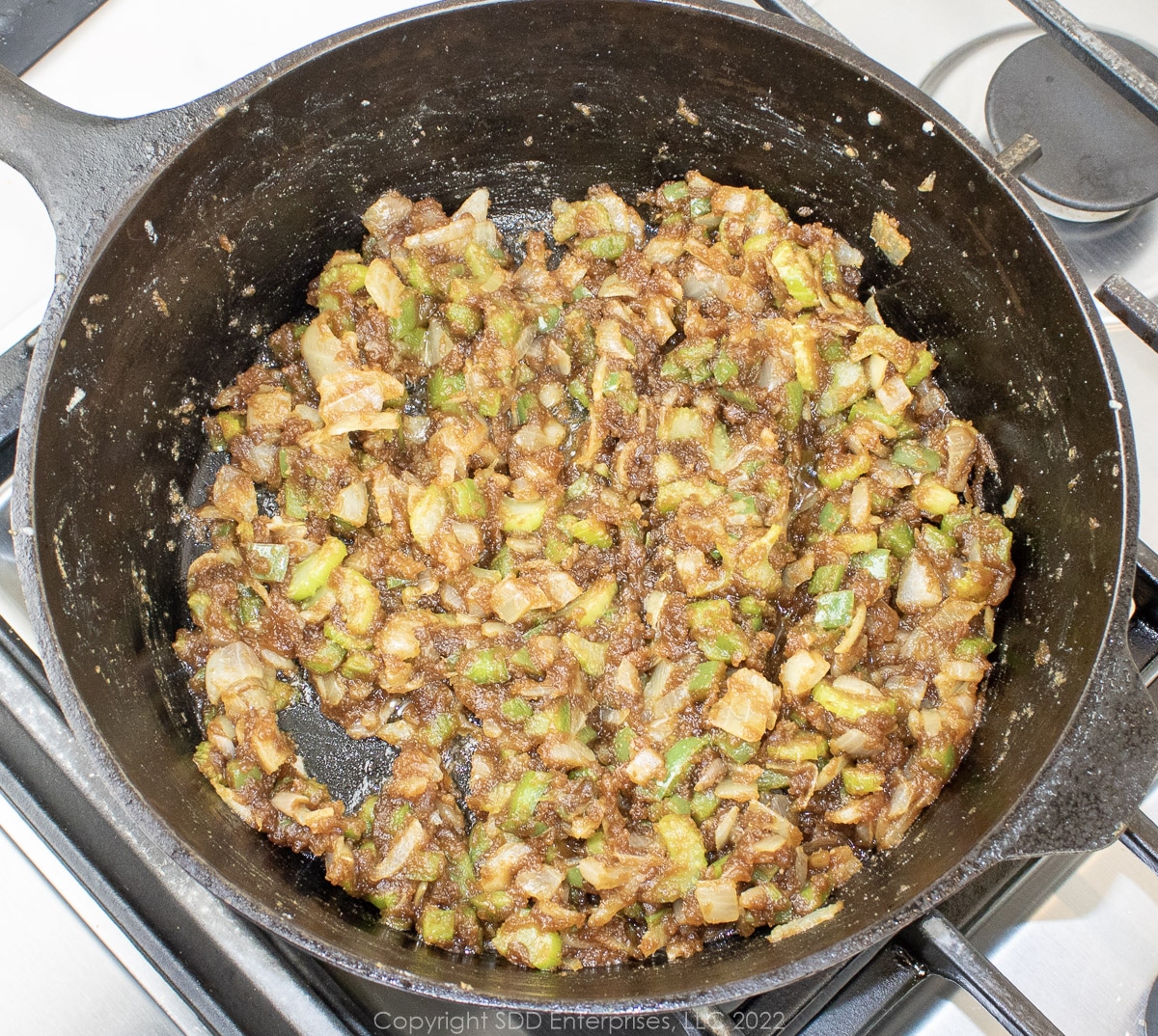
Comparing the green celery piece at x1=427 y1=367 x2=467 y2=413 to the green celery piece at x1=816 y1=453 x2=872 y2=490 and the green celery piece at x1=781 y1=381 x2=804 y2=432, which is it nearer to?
the green celery piece at x1=781 y1=381 x2=804 y2=432

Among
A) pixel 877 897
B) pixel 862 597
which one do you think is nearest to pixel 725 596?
pixel 862 597

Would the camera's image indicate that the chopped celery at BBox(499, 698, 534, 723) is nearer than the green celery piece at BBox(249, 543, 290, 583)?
Yes

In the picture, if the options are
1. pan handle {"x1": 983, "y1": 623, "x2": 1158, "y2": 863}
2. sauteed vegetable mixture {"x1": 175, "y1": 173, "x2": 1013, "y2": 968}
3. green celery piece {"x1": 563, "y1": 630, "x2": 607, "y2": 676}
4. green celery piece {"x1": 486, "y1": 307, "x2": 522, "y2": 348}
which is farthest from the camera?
green celery piece {"x1": 486, "y1": 307, "x2": 522, "y2": 348}

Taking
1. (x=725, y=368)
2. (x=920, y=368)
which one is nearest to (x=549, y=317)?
(x=725, y=368)

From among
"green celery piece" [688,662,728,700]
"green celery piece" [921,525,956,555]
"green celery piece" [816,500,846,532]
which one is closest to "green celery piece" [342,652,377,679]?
"green celery piece" [688,662,728,700]

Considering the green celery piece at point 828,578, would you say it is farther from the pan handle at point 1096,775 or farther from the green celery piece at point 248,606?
Answer: the green celery piece at point 248,606

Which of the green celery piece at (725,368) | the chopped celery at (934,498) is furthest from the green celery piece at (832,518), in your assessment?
the green celery piece at (725,368)

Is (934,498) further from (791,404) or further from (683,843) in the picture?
(683,843)
